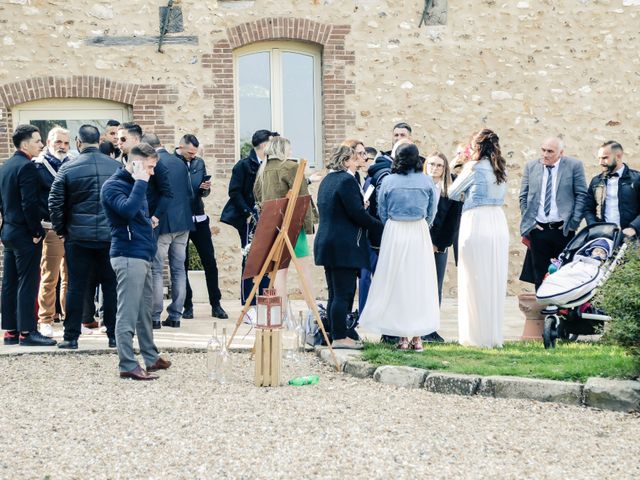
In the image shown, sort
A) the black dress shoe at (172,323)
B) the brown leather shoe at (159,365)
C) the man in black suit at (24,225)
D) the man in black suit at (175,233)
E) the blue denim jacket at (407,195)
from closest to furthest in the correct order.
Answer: the brown leather shoe at (159,365) → the blue denim jacket at (407,195) → the man in black suit at (24,225) → the man in black suit at (175,233) → the black dress shoe at (172,323)

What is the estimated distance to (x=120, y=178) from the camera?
7.75m

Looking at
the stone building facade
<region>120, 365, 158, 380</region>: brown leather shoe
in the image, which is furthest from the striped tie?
<region>120, 365, 158, 380</region>: brown leather shoe

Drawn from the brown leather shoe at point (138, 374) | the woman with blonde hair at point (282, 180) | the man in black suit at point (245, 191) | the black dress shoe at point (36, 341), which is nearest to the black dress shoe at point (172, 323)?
the man in black suit at point (245, 191)

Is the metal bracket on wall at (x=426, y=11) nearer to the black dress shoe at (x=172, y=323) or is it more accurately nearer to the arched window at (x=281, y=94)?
the arched window at (x=281, y=94)

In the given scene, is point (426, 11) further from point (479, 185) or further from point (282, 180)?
point (479, 185)

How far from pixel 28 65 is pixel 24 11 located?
662 mm

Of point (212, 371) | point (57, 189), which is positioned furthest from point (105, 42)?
point (212, 371)

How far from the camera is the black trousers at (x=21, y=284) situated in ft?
29.9

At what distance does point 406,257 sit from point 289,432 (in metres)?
2.68

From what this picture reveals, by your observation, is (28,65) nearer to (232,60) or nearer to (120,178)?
(232,60)

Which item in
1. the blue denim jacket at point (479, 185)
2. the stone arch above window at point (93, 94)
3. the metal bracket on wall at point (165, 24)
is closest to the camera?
the blue denim jacket at point (479, 185)

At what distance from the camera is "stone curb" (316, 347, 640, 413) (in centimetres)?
688

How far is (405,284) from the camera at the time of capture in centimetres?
842

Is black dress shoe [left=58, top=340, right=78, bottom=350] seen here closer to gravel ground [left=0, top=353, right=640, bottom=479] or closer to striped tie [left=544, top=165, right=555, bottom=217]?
gravel ground [left=0, top=353, right=640, bottom=479]
